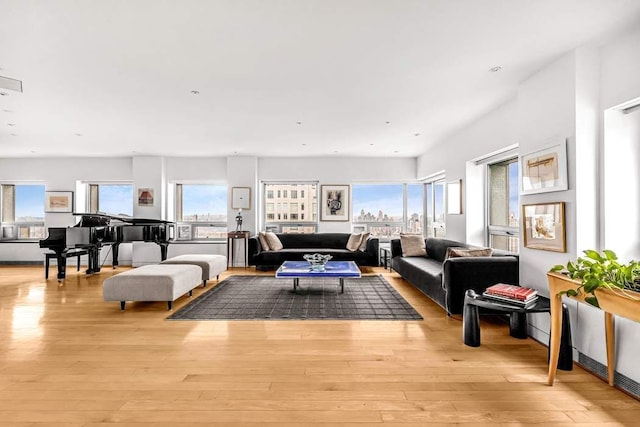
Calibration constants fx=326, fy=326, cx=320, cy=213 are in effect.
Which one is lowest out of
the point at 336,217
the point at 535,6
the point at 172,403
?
the point at 172,403

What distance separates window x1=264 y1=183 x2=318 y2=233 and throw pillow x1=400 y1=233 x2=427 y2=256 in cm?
251

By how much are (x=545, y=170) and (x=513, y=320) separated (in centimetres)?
141

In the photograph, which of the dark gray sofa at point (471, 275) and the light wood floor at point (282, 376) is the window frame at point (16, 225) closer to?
the light wood floor at point (282, 376)

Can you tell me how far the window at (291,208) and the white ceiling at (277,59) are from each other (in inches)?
106

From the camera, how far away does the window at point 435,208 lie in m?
6.77

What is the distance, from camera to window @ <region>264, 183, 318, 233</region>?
7.73 m

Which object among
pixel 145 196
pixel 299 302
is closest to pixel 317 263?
pixel 299 302

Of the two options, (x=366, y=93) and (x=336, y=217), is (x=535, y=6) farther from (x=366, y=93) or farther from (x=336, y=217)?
(x=336, y=217)

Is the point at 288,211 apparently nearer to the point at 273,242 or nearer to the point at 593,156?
the point at 273,242

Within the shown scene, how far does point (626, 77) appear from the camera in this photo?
92.2 inches

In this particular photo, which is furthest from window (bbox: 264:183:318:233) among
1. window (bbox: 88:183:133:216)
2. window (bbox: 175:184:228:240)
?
window (bbox: 88:183:133:216)

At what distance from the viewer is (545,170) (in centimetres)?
288

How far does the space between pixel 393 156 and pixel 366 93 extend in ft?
13.6

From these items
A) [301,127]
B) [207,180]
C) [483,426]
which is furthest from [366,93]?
[207,180]
